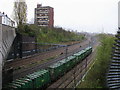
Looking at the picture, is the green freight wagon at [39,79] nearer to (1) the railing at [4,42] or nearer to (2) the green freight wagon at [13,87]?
(2) the green freight wagon at [13,87]

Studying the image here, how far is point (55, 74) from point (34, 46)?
19.7 metres

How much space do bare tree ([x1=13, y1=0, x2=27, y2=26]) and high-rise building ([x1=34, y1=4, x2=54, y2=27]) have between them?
3695 centimetres

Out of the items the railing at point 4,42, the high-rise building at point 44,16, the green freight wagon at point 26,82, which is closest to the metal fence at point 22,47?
the railing at point 4,42

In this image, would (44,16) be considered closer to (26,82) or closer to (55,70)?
(55,70)

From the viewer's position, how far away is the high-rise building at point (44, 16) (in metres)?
75.8

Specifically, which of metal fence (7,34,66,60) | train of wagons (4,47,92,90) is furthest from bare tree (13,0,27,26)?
train of wagons (4,47,92,90)

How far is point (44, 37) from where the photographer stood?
4753cm

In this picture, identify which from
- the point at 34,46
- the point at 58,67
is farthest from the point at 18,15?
the point at 58,67

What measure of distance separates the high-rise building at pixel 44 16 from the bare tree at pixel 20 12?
3695 cm

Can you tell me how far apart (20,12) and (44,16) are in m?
39.6

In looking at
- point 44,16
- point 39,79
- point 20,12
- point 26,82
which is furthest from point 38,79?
point 44,16

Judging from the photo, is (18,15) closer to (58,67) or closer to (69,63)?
(69,63)

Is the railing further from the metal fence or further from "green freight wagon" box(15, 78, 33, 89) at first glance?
the metal fence

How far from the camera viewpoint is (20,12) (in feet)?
121
